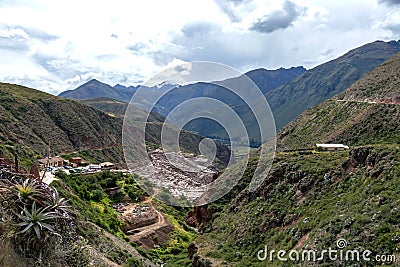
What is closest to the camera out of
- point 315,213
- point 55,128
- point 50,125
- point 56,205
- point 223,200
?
point 56,205

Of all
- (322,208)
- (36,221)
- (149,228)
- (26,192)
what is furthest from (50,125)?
(36,221)

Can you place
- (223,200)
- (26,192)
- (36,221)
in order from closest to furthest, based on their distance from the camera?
1. (36,221)
2. (26,192)
3. (223,200)

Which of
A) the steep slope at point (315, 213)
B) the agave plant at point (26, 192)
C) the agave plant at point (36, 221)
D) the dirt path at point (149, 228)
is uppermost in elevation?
the agave plant at point (26, 192)

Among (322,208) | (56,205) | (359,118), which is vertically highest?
(359,118)

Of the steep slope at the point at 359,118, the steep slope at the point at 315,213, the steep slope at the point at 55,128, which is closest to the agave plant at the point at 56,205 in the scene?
the steep slope at the point at 315,213

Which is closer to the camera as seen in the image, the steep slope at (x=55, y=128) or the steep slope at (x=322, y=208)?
the steep slope at (x=322, y=208)

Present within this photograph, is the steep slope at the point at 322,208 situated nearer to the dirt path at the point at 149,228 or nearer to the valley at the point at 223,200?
the valley at the point at 223,200

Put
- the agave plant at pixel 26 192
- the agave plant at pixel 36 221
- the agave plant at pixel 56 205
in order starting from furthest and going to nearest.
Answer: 1. the agave plant at pixel 56 205
2. the agave plant at pixel 26 192
3. the agave plant at pixel 36 221

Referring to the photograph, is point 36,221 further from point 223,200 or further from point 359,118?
point 359,118

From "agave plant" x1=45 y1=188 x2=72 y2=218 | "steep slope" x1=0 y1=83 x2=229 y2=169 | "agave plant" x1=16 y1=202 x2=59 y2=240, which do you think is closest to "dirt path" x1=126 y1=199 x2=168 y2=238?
"steep slope" x1=0 y1=83 x2=229 y2=169

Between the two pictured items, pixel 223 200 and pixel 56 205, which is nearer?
pixel 56 205
